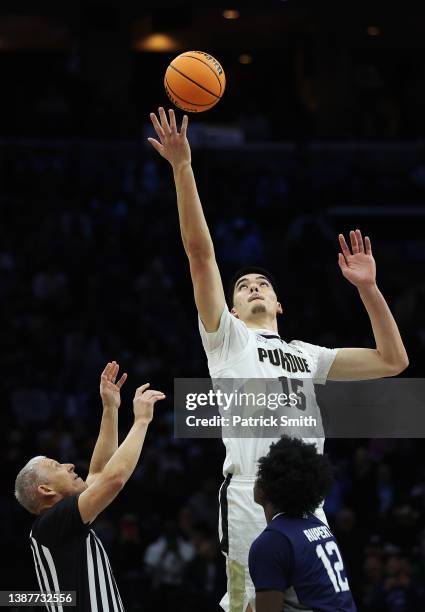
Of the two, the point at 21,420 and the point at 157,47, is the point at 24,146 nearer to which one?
the point at 157,47

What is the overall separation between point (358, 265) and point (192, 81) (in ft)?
4.99

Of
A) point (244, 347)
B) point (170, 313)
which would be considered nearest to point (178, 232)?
point (170, 313)

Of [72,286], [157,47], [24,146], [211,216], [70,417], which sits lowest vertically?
[70,417]

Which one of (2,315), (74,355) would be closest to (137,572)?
(74,355)

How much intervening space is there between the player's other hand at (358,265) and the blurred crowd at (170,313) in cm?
516

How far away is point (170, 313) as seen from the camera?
55.0 feet

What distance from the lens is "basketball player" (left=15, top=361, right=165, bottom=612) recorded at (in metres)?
6.00

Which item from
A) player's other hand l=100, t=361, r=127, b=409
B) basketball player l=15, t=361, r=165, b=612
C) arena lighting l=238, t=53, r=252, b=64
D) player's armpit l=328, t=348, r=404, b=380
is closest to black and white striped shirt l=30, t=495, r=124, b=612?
basketball player l=15, t=361, r=165, b=612

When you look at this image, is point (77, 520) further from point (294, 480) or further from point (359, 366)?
point (359, 366)

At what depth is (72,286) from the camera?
16.4 meters

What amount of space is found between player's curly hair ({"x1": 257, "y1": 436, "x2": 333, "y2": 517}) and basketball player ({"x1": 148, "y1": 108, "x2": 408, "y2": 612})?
772mm

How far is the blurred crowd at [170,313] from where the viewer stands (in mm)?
11812

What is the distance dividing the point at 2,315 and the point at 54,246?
1.78 m

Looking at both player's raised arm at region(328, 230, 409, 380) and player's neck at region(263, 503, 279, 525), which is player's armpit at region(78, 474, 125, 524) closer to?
player's neck at region(263, 503, 279, 525)
